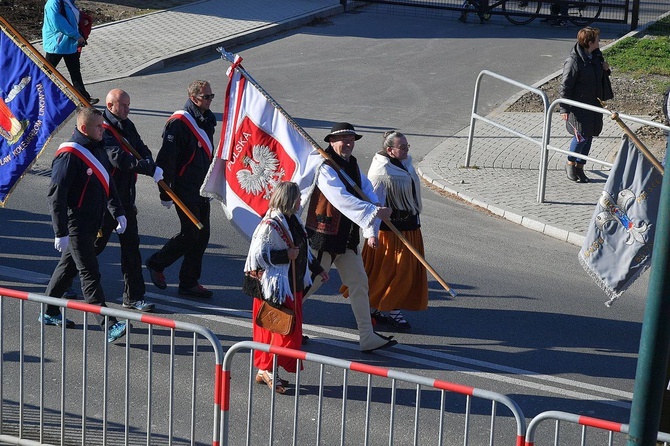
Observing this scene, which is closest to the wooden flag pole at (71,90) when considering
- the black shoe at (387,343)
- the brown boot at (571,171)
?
the black shoe at (387,343)

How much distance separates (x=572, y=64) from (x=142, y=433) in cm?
828

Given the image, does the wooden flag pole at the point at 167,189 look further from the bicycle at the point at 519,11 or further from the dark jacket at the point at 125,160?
the bicycle at the point at 519,11

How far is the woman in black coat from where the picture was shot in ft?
42.8

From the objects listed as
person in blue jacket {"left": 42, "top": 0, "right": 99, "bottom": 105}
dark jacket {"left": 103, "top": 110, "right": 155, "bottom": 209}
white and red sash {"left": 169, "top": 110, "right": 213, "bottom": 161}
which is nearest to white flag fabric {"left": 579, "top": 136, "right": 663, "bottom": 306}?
white and red sash {"left": 169, "top": 110, "right": 213, "bottom": 161}

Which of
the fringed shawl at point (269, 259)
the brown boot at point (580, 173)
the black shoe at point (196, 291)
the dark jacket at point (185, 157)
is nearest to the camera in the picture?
the fringed shawl at point (269, 259)

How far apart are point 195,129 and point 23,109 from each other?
1.47 m

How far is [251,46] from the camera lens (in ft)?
69.1

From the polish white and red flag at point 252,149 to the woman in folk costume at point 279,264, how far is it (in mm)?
1038

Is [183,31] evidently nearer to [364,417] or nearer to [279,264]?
[279,264]

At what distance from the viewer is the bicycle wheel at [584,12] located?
23555 millimetres

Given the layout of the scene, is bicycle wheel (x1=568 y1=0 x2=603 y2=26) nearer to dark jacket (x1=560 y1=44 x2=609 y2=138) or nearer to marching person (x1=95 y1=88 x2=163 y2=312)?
dark jacket (x1=560 y1=44 x2=609 y2=138)

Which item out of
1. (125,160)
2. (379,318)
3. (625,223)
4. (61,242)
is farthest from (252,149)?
(625,223)

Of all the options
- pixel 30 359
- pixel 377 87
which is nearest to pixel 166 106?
pixel 377 87

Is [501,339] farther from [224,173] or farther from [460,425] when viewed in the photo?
[224,173]
